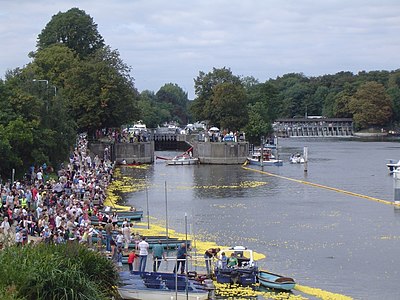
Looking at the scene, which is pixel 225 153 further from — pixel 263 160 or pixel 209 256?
pixel 209 256

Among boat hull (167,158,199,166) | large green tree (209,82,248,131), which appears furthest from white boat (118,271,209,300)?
large green tree (209,82,248,131)

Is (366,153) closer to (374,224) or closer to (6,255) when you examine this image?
(374,224)

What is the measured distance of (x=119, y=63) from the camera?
108312mm

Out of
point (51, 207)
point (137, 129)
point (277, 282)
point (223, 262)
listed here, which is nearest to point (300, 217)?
point (51, 207)

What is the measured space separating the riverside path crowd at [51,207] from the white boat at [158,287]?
3046 millimetres

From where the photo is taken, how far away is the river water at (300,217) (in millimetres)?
38312

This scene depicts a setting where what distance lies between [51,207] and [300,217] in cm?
1883

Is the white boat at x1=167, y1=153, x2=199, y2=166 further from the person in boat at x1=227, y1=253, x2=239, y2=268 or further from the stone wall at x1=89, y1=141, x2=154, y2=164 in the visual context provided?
the person in boat at x1=227, y1=253, x2=239, y2=268

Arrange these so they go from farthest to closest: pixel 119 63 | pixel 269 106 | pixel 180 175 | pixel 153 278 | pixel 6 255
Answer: pixel 269 106, pixel 119 63, pixel 180 175, pixel 153 278, pixel 6 255

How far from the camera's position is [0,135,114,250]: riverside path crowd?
34.9m

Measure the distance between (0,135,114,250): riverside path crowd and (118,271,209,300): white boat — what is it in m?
3.05

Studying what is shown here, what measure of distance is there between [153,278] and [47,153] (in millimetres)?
37049

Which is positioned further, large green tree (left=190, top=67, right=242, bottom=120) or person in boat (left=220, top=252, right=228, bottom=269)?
large green tree (left=190, top=67, right=242, bottom=120)

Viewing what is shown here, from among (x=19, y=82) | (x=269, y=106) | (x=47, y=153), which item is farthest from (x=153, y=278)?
(x=269, y=106)
